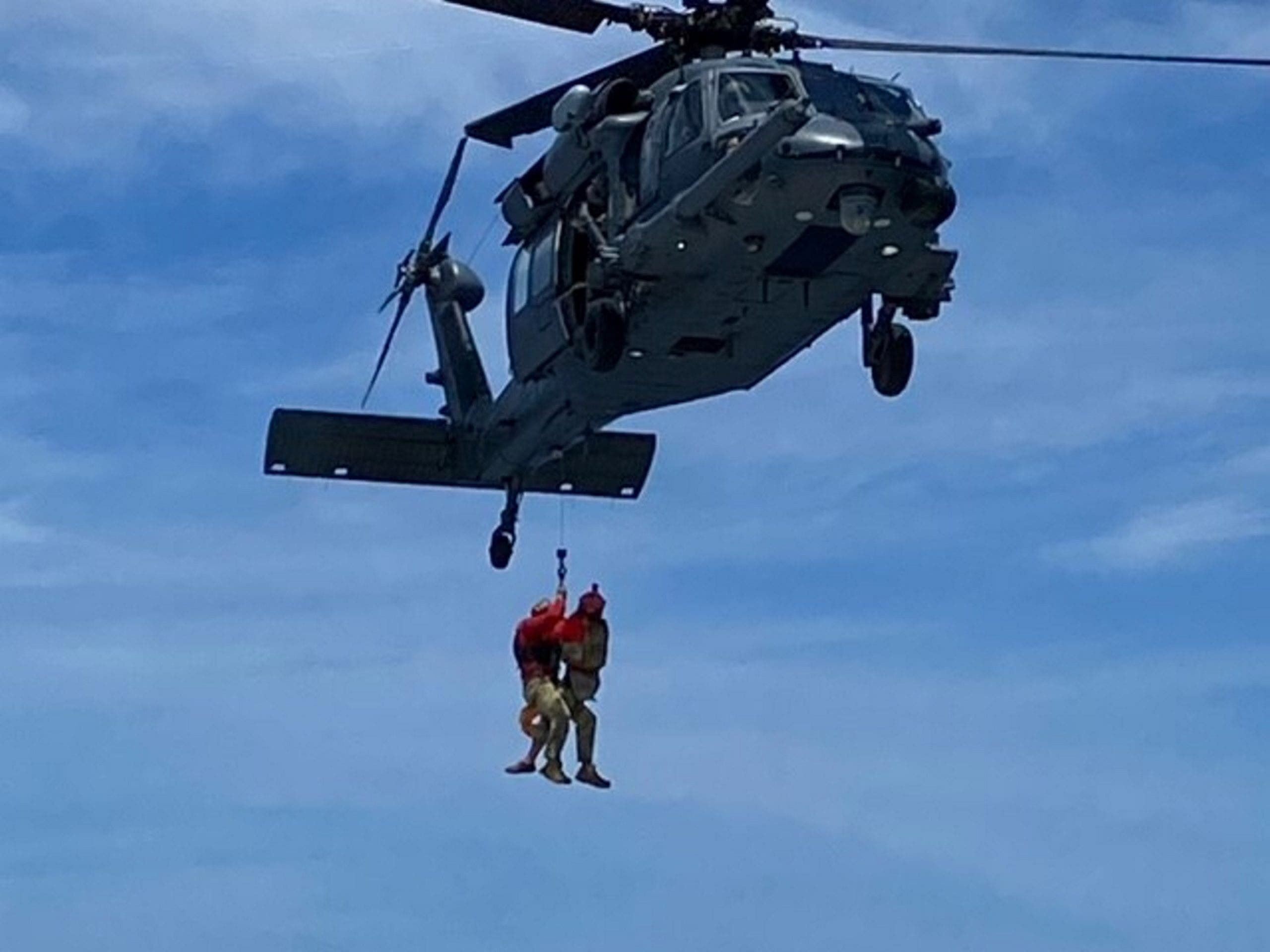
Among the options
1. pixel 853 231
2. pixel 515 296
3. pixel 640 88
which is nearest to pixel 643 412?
pixel 515 296

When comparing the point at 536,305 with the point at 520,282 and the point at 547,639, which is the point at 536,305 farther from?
the point at 547,639

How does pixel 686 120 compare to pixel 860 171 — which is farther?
pixel 686 120

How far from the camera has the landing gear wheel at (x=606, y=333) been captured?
22203 millimetres

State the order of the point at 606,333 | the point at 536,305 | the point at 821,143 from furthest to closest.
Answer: the point at 536,305
the point at 606,333
the point at 821,143

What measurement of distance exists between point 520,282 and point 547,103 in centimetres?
183

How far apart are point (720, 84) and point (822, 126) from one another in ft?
5.02

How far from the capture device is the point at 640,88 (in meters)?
23.6

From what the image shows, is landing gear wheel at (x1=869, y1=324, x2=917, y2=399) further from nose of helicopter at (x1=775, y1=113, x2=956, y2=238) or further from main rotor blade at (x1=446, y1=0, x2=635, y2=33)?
main rotor blade at (x1=446, y1=0, x2=635, y2=33)

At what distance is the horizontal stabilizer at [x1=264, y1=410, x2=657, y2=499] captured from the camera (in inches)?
1080

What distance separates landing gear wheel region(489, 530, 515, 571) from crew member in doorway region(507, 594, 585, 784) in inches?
92.8

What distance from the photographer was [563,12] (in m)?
22.7

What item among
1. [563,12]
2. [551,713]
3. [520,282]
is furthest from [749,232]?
[551,713]

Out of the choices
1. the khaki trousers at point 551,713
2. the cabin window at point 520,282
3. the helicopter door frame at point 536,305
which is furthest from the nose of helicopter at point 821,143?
the khaki trousers at point 551,713

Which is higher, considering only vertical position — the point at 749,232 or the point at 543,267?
the point at 543,267
